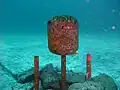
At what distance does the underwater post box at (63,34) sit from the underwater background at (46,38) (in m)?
3.74

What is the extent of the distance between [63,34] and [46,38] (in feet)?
79.9

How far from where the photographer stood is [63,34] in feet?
24.1

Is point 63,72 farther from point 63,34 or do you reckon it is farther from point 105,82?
point 105,82

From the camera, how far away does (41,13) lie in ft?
296

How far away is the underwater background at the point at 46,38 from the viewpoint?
14.1 meters

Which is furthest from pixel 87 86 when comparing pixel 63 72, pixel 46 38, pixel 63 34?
pixel 46 38

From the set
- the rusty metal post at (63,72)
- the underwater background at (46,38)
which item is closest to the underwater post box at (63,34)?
the rusty metal post at (63,72)

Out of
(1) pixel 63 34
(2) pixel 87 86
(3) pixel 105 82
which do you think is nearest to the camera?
(1) pixel 63 34

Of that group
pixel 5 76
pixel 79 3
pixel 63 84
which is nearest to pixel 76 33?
pixel 63 84

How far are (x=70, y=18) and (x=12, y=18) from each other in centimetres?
8261

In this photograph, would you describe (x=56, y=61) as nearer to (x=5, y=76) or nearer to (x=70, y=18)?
(x=5, y=76)

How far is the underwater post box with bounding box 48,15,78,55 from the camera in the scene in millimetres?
7332

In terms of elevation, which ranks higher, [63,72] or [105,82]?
[63,72]

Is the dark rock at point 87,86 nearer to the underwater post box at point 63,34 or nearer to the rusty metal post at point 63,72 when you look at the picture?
the rusty metal post at point 63,72
